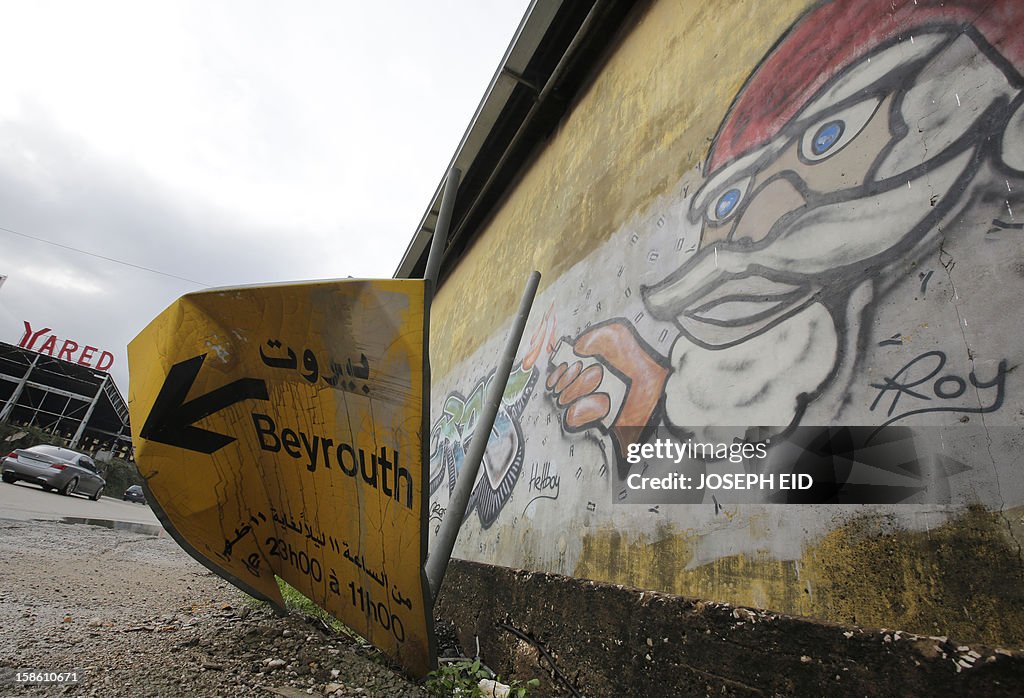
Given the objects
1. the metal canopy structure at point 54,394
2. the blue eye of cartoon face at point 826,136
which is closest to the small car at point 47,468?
the blue eye of cartoon face at point 826,136

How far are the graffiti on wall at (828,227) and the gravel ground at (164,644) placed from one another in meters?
1.55

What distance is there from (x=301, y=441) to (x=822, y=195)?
8.19 ft

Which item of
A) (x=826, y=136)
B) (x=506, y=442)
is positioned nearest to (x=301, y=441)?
(x=506, y=442)

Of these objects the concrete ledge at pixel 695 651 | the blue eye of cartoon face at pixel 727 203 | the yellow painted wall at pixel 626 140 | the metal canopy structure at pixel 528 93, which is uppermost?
the metal canopy structure at pixel 528 93

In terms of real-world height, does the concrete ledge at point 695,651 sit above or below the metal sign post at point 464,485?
below

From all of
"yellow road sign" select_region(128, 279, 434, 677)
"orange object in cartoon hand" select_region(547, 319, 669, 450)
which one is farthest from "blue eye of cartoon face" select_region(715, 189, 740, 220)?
"yellow road sign" select_region(128, 279, 434, 677)

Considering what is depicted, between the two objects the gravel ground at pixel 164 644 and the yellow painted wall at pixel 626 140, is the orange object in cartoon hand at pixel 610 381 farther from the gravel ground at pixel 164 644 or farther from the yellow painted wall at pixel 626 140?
the gravel ground at pixel 164 644

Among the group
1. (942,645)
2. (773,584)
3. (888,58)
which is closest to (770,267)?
(888,58)

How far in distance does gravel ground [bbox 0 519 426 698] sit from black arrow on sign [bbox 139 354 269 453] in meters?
0.91

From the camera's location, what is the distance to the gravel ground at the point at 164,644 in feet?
6.44

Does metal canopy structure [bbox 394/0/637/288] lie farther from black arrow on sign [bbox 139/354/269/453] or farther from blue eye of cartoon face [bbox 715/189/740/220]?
black arrow on sign [bbox 139/354/269/453]

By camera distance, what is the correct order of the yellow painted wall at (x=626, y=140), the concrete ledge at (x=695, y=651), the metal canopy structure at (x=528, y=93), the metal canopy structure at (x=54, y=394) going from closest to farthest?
the concrete ledge at (x=695, y=651)
the yellow painted wall at (x=626, y=140)
the metal canopy structure at (x=528, y=93)
the metal canopy structure at (x=54, y=394)

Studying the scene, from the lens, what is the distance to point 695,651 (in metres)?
1.77

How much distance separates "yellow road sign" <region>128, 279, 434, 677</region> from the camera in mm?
1828
